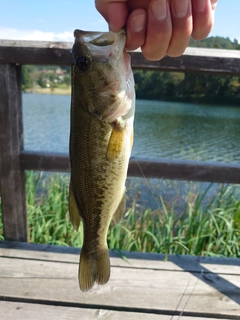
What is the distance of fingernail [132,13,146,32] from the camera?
3.53 ft

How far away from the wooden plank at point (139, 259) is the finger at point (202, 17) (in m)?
1.59

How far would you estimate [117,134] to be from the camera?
1.26 m

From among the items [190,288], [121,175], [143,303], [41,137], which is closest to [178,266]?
[190,288]

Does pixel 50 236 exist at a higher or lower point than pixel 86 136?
lower

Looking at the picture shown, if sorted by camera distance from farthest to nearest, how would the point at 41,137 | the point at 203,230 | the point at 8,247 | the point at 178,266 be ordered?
the point at 41,137 → the point at 203,230 → the point at 8,247 → the point at 178,266

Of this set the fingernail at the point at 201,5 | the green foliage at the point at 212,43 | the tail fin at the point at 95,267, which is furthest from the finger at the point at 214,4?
the green foliage at the point at 212,43

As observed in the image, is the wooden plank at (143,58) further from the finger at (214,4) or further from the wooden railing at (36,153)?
the finger at (214,4)

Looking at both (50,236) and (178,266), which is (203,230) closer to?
(178,266)

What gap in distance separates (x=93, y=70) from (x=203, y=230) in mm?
2192

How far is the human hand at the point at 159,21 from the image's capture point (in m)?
1.04

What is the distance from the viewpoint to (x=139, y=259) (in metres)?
2.35

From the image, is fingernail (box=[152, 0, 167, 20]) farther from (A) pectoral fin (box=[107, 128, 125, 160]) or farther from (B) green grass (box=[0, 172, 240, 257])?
(B) green grass (box=[0, 172, 240, 257])

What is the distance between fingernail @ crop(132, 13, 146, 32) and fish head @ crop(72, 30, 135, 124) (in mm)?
115

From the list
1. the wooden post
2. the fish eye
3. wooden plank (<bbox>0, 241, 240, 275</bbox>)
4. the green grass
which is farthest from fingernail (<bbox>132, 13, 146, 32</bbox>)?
the green grass
